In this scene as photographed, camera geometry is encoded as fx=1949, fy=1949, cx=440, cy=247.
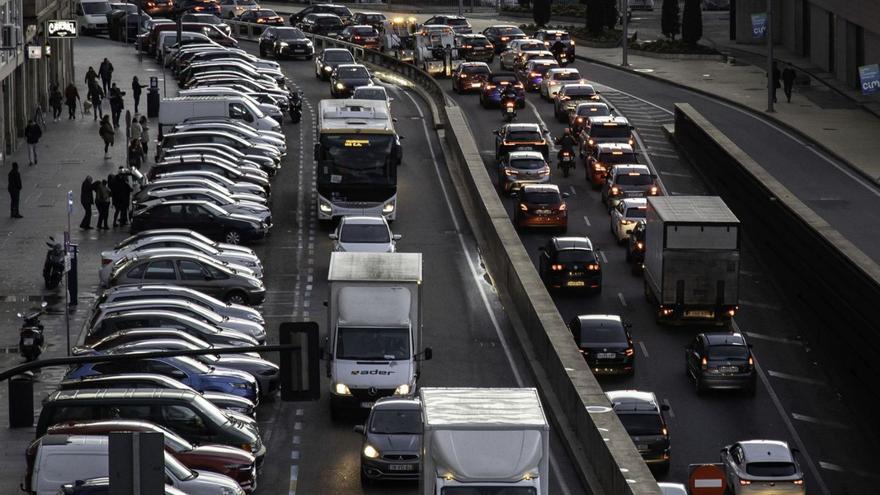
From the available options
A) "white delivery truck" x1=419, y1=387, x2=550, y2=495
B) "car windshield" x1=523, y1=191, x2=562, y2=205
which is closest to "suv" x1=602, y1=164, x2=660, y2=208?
"car windshield" x1=523, y1=191, x2=562, y2=205

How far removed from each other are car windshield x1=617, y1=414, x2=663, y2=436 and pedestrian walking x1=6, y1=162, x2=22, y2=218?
2260cm

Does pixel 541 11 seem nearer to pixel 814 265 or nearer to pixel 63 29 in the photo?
pixel 63 29

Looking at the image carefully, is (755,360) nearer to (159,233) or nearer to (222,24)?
(159,233)

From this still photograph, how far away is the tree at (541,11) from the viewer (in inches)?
4643

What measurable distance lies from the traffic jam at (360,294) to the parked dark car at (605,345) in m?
0.05

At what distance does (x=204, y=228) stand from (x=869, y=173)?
2720 centimetres

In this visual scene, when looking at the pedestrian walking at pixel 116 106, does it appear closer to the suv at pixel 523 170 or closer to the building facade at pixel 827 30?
the suv at pixel 523 170

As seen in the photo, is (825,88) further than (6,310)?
Yes

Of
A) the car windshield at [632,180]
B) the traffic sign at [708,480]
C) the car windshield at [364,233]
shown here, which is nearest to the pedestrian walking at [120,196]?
the car windshield at [364,233]

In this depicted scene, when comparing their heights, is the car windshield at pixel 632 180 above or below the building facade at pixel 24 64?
below

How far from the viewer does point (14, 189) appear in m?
55.6

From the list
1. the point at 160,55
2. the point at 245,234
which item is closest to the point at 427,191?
the point at 245,234

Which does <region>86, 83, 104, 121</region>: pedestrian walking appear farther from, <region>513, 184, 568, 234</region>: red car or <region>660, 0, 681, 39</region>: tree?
<region>660, 0, 681, 39</region>: tree

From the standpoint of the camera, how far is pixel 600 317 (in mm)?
47219
